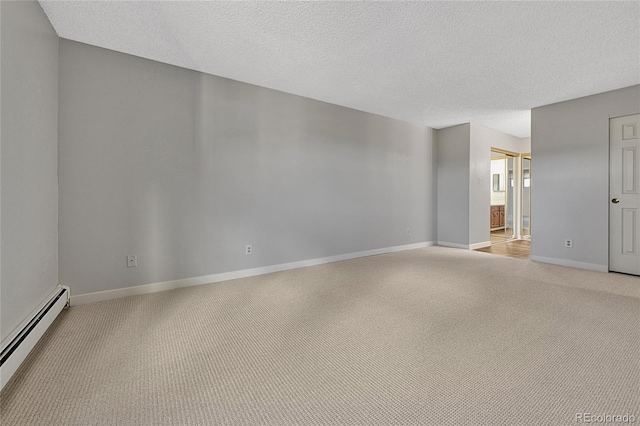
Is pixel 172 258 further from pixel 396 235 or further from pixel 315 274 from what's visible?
pixel 396 235

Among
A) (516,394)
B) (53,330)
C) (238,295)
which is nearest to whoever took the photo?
(516,394)

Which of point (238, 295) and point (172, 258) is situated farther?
Result: point (172, 258)

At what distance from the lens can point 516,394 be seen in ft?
4.57

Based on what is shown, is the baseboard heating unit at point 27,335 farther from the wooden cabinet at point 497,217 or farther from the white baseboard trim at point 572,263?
the wooden cabinet at point 497,217

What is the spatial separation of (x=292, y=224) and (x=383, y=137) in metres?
2.51

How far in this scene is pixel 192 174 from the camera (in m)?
3.27

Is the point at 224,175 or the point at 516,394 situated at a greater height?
the point at 224,175

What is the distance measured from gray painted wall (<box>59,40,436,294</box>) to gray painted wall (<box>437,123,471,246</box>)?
6.57ft

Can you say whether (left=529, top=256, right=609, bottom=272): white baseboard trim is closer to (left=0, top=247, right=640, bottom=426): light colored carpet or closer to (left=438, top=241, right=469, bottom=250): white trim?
(left=0, top=247, right=640, bottom=426): light colored carpet

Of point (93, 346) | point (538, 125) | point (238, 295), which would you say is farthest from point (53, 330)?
point (538, 125)

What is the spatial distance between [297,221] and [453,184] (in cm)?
362

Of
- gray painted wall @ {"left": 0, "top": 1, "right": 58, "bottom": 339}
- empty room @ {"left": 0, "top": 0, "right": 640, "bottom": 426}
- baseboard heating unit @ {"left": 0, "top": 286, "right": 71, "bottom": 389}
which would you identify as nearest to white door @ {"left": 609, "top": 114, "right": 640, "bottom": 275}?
empty room @ {"left": 0, "top": 0, "right": 640, "bottom": 426}

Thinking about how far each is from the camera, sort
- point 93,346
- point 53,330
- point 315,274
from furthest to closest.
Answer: point 315,274
point 53,330
point 93,346

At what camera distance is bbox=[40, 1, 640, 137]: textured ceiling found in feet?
7.51
